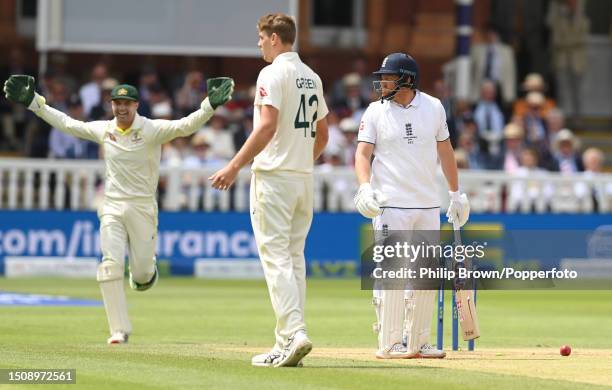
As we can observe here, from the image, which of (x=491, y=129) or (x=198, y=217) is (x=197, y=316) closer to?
(x=198, y=217)

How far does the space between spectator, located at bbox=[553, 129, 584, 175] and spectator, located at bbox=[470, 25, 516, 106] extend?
2.86 m

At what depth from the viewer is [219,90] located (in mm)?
12953

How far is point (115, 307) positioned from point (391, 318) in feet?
9.06

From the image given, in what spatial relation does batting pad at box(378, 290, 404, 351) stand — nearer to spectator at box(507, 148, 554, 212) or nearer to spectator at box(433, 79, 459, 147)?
spectator at box(507, 148, 554, 212)

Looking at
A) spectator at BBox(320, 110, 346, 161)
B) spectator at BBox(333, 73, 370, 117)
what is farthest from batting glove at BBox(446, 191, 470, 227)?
spectator at BBox(333, 73, 370, 117)

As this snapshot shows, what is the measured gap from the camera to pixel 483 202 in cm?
2397

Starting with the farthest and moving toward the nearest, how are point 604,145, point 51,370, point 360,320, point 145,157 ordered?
point 604,145 → point 360,320 → point 145,157 → point 51,370

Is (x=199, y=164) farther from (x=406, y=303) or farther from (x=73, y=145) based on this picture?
(x=406, y=303)

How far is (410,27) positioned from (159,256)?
9283 mm

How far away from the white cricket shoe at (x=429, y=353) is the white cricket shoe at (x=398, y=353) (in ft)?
0.23

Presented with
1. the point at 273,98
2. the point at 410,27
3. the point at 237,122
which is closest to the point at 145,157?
the point at 273,98

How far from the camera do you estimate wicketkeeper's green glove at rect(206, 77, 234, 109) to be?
1293 cm

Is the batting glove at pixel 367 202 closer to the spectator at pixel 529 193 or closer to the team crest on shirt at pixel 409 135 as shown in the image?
the team crest on shirt at pixel 409 135

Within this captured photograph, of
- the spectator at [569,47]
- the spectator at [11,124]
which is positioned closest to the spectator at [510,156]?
the spectator at [569,47]
